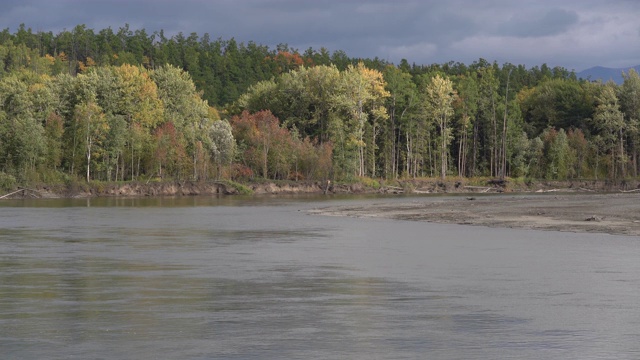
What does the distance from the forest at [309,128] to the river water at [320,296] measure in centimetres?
6411

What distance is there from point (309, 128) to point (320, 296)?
107 meters

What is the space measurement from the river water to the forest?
2524 inches

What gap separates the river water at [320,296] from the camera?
15.6m

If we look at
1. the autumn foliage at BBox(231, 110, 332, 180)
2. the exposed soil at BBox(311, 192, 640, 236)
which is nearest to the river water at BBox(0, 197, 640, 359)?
the exposed soil at BBox(311, 192, 640, 236)

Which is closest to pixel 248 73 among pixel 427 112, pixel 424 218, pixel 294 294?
pixel 427 112

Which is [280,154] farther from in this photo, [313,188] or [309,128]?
[309,128]

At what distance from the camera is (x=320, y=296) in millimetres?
21625

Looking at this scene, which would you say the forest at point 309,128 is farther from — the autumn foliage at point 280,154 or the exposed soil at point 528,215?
the exposed soil at point 528,215

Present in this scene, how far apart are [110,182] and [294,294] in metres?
82.0

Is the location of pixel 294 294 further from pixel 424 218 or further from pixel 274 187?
pixel 274 187

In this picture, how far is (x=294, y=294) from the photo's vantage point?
21953 mm

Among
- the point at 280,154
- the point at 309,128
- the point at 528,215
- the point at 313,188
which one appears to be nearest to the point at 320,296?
the point at 528,215

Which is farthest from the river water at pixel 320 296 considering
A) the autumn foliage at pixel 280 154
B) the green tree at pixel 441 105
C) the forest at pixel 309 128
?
the green tree at pixel 441 105

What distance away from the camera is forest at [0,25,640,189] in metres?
104
